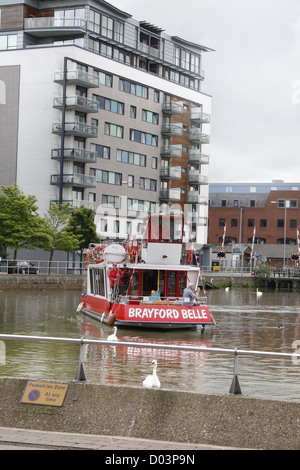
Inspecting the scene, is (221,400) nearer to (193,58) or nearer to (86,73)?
(86,73)

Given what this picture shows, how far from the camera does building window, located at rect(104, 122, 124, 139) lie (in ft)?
267

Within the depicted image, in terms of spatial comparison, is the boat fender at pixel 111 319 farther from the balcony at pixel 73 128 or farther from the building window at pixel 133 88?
the building window at pixel 133 88

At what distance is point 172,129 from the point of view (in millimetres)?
89938

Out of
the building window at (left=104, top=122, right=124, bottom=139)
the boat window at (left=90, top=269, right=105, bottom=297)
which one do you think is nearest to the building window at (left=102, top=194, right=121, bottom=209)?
the building window at (left=104, top=122, right=124, bottom=139)

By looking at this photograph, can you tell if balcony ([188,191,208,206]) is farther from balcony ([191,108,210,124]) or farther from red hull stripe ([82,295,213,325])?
red hull stripe ([82,295,213,325])

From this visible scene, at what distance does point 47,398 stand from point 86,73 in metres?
66.6

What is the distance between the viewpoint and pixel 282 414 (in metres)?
10.2

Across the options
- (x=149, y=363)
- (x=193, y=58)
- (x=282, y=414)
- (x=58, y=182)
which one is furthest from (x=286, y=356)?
(x=193, y=58)

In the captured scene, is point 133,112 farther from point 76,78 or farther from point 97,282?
point 97,282

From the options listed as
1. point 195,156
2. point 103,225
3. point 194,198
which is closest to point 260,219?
point 194,198

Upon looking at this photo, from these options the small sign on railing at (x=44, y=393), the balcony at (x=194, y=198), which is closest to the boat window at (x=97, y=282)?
the small sign on railing at (x=44, y=393)

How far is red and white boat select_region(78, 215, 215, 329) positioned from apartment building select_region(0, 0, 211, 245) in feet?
129

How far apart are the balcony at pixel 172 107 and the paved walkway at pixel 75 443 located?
8062 cm

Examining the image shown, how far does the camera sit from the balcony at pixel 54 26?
76.7 meters
